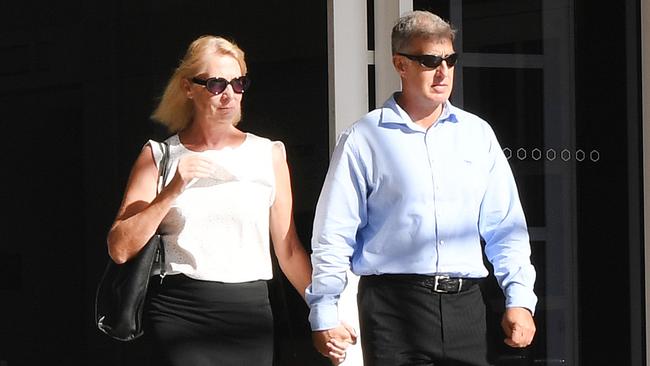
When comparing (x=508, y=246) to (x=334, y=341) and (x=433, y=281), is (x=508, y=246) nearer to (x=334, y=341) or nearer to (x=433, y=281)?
(x=433, y=281)

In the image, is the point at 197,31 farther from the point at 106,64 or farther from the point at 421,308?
the point at 421,308

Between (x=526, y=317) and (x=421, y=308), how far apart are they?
1.13ft

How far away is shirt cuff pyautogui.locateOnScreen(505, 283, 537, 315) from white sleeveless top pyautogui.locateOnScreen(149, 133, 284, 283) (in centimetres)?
76

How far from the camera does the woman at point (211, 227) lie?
422cm

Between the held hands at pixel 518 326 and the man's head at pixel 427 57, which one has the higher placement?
the man's head at pixel 427 57

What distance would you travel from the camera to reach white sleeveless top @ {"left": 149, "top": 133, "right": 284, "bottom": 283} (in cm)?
423

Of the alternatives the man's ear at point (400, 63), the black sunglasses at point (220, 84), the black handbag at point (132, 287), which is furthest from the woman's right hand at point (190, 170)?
the man's ear at point (400, 63)

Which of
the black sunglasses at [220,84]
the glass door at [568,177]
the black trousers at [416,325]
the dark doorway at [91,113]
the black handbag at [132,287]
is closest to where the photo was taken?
the black trousers at [416,325]

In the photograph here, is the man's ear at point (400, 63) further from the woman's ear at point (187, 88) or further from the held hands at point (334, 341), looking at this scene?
the held hands at point (334, 341)

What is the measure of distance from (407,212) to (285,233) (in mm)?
505

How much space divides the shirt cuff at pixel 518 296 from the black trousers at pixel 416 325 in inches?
4.9

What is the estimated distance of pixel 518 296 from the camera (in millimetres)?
4207

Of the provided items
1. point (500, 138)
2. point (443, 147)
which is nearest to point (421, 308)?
point (443, 147)

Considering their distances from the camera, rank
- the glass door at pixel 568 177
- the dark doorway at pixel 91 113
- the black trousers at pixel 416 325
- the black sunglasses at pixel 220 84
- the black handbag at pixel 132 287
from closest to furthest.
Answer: the black trousers at pixel 416 325 < the black handbag at pixel 132 287 < the black sunglasses at pixel 220 84 < the dark doorway at pixel 91 113 < the glass door at pixel 568 177
